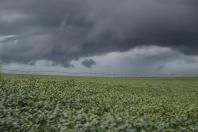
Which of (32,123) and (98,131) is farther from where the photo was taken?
(32,123)

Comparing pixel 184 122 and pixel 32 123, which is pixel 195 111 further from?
pixel 32 123

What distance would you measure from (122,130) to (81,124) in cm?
353

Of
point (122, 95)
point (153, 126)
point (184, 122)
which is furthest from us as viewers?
point (122, 95)

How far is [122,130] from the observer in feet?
88.3

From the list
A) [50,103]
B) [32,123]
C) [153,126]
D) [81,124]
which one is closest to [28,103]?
[50,103]

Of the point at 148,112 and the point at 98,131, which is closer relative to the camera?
the point at 98,131

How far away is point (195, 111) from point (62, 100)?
1284 centimetres

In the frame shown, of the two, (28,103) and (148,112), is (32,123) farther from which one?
(148,112)

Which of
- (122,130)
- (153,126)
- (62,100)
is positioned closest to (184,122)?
(153,126)

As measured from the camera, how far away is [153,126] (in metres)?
29.1

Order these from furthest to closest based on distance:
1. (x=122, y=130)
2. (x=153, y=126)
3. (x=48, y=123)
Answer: (x=48, y=123) → (x=153, y=126) → (x=122, y=130)

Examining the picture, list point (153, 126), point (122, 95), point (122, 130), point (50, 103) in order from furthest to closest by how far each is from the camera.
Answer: point (122, 95) < point (50, 103) < point (153, 126) < point (122, 130)

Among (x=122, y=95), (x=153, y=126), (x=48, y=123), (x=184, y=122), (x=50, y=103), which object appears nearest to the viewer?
(x=153, y=126)

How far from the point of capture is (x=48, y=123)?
105 ft
